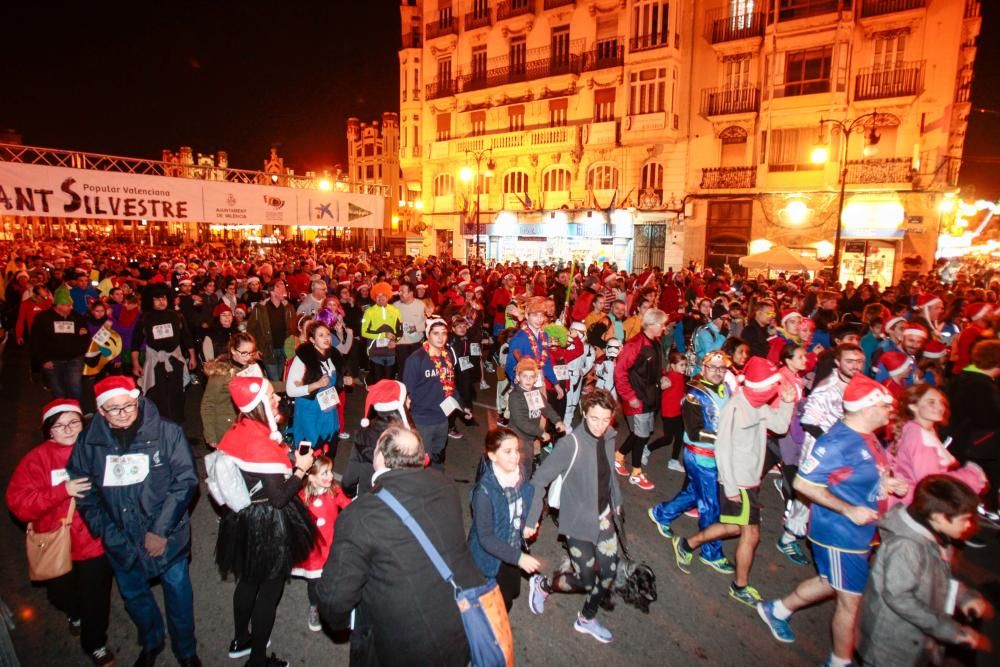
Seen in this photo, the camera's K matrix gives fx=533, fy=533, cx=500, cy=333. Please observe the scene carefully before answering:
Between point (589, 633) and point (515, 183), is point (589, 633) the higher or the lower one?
the lower one

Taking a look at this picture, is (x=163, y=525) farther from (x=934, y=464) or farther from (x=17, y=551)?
(x=934, y=464)

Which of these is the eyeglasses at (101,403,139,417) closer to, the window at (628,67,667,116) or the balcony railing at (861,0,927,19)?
the window at (628,67,667,116)

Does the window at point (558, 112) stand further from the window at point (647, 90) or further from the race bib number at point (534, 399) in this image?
the race bib number at point (534, 399)

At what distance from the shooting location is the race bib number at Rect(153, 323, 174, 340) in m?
7.05

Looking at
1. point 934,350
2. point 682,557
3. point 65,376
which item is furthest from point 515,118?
point 682,557

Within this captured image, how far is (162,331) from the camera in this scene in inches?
280

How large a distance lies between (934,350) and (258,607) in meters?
7.98

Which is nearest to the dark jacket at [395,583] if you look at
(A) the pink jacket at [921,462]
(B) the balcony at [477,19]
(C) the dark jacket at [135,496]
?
(C) the dark jacket at [135,496]

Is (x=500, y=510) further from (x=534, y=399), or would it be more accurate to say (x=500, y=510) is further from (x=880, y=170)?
(x=880, y=170)

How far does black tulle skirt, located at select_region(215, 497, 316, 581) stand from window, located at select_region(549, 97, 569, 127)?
29.6 metres

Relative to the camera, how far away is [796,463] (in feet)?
17.0

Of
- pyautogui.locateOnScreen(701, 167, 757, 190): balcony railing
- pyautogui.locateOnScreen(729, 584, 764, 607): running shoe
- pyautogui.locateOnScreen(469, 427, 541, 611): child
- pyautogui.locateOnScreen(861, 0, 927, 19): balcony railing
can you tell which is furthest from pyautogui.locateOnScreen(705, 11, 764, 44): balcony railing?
pyautogui.locateOnScreen(469, 427, 541, 611): child

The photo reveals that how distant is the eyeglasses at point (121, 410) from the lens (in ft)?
10.2

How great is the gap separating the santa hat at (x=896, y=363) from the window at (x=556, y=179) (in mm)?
25241
